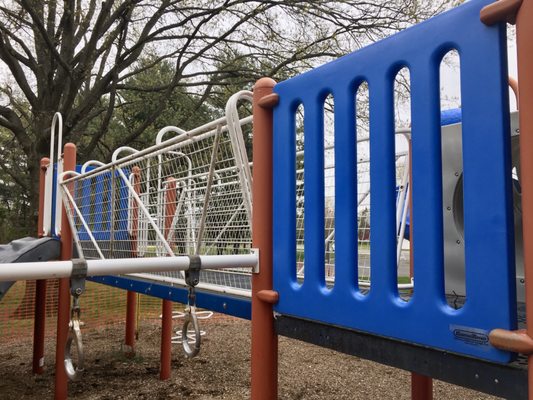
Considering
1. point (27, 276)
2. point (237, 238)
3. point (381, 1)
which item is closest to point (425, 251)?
point (27, 276)

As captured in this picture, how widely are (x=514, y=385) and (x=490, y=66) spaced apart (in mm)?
711

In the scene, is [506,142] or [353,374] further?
[353,374]

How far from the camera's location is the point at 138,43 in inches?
368

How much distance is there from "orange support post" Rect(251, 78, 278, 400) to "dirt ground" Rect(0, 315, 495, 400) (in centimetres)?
269

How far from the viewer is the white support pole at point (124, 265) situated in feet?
5.47

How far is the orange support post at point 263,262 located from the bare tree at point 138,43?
24.8 feet

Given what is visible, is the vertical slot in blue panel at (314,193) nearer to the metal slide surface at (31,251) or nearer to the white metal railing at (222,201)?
the white metal railing at (222,201)

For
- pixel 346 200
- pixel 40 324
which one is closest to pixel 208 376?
pixel 40 324

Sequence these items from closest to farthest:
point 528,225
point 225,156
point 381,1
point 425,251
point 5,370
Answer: point 528,225 < point 425,251 < point 225,156 < point 5,370 < point 381,1

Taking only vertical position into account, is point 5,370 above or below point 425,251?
below

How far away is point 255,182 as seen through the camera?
188cm

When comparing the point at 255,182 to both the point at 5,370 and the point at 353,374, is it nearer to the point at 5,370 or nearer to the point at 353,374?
the point at 353,374

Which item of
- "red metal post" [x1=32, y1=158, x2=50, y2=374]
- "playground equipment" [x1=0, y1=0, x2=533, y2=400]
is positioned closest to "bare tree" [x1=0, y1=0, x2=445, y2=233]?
"red metal post" [x1=32, y1=158, x2=50, y2=374]

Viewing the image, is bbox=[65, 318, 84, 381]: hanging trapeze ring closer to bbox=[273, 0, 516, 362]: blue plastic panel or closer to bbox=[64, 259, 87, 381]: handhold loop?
bbox=[64, 259, 87, 381]: handhold loop
